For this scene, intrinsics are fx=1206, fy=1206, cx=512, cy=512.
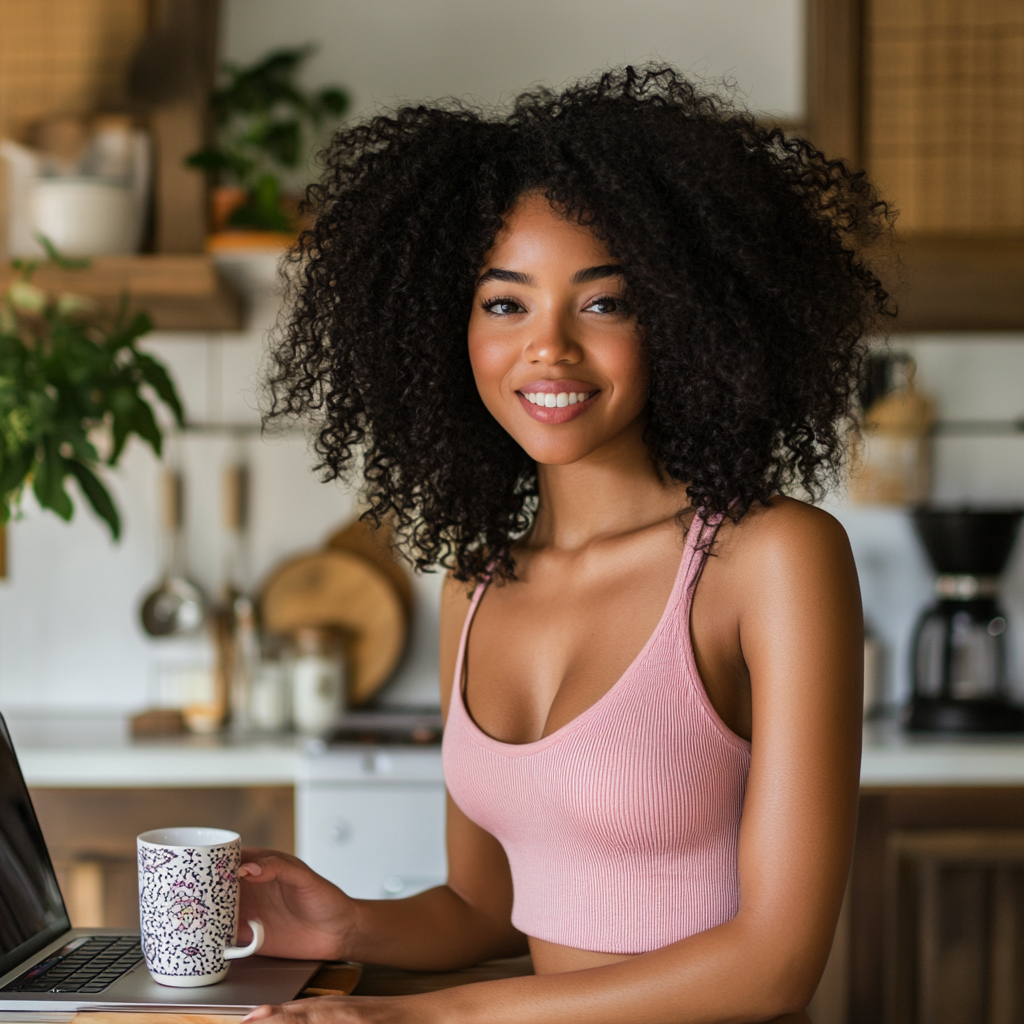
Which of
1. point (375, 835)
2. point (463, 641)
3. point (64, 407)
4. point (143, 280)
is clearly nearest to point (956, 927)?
point (375, 835)

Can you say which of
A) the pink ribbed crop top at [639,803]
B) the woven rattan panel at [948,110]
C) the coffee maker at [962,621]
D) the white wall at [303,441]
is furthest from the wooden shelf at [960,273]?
the pink ribbed crop top at [639,803]

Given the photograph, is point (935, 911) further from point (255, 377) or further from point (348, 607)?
point (255, 377)

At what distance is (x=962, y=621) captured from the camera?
251 centimetres

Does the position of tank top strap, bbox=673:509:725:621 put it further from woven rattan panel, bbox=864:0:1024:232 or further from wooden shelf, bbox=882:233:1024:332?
woven rattan panel, bbox=864:0:1024:232

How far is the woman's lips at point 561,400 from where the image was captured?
1.04 m

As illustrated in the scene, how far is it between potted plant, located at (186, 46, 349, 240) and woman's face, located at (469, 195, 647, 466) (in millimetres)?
1508

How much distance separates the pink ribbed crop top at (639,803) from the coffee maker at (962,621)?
1.56m

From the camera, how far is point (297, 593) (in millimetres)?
2760

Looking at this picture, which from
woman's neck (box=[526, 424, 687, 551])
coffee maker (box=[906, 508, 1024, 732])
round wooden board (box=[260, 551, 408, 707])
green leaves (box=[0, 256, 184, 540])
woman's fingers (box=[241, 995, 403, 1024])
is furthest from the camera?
round wooden board (box=[260, 551, 408, 707])

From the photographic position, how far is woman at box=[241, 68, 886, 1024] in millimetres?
920

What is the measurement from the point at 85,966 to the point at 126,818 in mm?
1441

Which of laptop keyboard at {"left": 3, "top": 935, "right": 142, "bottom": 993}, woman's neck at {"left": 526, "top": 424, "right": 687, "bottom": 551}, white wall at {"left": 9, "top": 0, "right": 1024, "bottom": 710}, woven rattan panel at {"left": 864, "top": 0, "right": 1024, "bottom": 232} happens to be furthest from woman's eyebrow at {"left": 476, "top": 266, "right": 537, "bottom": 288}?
white wall at {"left": 9, "top": 0, "right": 1024, "bottom": 710}

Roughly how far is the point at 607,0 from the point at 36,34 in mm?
1253

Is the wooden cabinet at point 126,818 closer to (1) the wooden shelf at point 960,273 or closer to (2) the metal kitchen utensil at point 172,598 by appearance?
(2) the metal kitchen utensil at point 172,598
